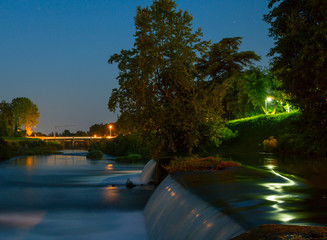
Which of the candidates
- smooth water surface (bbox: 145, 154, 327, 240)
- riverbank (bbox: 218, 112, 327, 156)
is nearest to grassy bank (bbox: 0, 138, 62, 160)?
riverbank (bbox: 218, 112, 327, 156)

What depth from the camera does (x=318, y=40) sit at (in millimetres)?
9094

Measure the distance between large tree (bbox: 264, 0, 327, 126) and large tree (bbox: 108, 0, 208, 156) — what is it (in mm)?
3991

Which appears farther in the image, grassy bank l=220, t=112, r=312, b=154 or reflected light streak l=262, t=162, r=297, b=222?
grassy bank l=220, t=112, r=312, b=154

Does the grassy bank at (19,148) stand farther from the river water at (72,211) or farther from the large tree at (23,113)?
the large tree at (23,113)

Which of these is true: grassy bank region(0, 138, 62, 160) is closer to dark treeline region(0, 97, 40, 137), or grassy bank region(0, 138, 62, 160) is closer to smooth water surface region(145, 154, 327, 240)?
smooth water surface region(145, 154, 327, 240)

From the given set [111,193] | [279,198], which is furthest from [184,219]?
[111,193]

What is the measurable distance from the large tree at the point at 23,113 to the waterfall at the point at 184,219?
116 metres

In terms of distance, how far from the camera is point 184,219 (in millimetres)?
6445

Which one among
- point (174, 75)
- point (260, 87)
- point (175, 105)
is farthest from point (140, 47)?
point (260, 87)

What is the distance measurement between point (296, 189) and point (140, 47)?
9125mm

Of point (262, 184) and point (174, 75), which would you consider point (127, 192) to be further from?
point (262, 184)

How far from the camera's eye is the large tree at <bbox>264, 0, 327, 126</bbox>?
902 cm

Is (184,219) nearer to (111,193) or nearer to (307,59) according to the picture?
(307,59)

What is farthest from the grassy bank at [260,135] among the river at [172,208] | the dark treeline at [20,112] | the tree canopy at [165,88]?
the dark treeline at [20,112]
